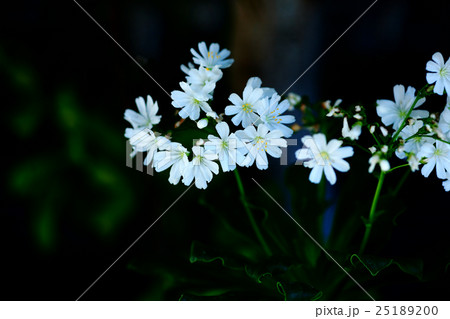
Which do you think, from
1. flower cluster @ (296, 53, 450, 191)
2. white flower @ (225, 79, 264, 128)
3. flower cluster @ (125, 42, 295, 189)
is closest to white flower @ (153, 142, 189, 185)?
flower cluster @ (125, 42, 295, 189)

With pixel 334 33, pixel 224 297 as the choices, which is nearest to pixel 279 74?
pixel 334 33

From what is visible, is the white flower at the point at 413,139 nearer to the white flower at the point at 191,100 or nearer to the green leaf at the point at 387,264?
the green leaf at the point at 387,264

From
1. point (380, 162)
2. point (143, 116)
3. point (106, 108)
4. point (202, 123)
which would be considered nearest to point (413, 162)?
point (380, 162)

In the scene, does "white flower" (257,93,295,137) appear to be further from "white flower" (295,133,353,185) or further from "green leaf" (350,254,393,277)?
"green leaf" (350,254,393,277)

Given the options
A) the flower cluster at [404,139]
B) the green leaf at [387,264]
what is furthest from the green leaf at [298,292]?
the flower cluster at [404,139]

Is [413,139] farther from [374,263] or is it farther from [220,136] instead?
[220,136]

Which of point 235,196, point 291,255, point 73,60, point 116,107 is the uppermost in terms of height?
point 73,60

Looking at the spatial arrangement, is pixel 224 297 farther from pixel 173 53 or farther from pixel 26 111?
pixel 173 53
